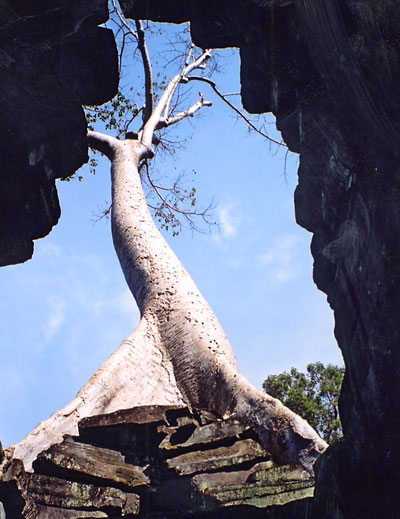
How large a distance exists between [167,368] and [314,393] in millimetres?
3444

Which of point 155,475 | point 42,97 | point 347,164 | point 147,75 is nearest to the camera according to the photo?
point 347,164

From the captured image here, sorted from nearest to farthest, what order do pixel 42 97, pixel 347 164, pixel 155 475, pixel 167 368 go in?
A: 1. pixel 347 164
2. pixel 42 97
3. pixel 155 475
4. pixel 167 368

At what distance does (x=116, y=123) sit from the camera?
9008mm

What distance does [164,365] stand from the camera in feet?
14.5

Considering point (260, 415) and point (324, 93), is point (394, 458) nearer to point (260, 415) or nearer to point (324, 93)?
point (324, 93)

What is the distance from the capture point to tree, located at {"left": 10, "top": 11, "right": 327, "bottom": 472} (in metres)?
3.34

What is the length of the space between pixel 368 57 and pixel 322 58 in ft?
0.67

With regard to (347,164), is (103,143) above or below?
above

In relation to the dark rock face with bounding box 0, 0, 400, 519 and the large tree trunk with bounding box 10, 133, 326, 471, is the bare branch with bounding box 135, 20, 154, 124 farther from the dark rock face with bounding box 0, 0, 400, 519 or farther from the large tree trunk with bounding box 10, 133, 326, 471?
the dark rock face with bounding box 0, 0, 400, 519

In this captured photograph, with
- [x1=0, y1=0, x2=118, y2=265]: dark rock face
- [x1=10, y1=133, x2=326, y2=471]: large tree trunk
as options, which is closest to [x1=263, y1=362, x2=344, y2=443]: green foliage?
[x1=10, y1=133, x2=326, y2=471]: large tree trunk

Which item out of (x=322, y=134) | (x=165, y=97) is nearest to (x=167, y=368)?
(x=322, y=134)

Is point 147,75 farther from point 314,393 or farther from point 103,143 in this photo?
point 314,393

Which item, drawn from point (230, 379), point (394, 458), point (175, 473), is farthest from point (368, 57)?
point (230, 379)

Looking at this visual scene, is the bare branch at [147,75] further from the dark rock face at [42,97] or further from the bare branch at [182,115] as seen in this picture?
the dark rock face at [42,97]
